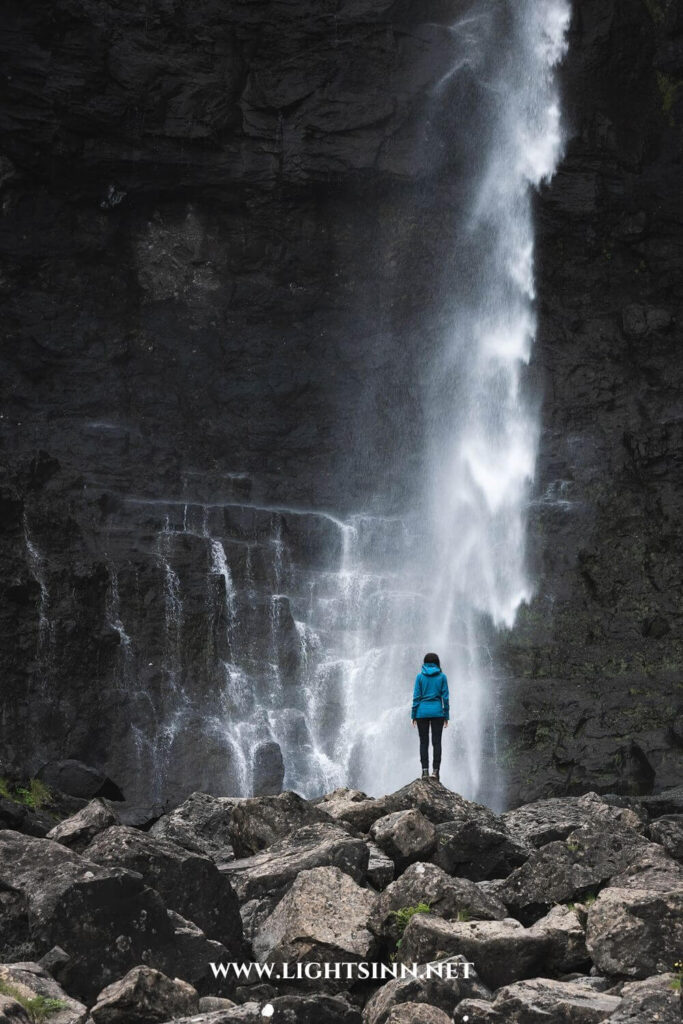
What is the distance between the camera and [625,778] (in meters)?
24.8

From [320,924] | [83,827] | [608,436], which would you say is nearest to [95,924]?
[320,924]

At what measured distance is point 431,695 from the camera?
53.6ft

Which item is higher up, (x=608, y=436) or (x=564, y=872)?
(x=608, y=436)

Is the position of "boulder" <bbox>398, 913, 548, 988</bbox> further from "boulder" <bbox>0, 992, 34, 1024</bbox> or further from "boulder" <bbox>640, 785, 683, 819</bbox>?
"boulder" <bbox>640, 785, 683, 819</bbox>

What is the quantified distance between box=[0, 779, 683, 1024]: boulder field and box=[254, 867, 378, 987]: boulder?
13 millimetres

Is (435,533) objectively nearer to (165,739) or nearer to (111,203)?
(165,739)

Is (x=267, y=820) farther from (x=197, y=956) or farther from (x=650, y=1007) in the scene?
(x=650, y=1007)

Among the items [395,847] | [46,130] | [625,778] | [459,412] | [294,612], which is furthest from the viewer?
[459,412]

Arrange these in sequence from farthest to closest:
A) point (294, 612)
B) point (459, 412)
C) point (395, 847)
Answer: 1. point (459, 412)
2. point (294, 612)
3. point (395, 847)

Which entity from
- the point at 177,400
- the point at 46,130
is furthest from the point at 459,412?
the point at 46,130

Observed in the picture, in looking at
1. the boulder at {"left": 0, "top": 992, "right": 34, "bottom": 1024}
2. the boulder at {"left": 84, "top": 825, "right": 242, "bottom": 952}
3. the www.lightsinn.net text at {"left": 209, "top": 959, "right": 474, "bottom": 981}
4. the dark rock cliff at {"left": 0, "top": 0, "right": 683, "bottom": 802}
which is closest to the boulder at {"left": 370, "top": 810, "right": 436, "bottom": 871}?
the boulder at {"left": 84, "top": 825, "right": 242, "bottom": 952}

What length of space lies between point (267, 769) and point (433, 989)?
53.4 feet

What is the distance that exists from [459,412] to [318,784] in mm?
12622

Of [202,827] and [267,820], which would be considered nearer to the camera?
[267,820]
